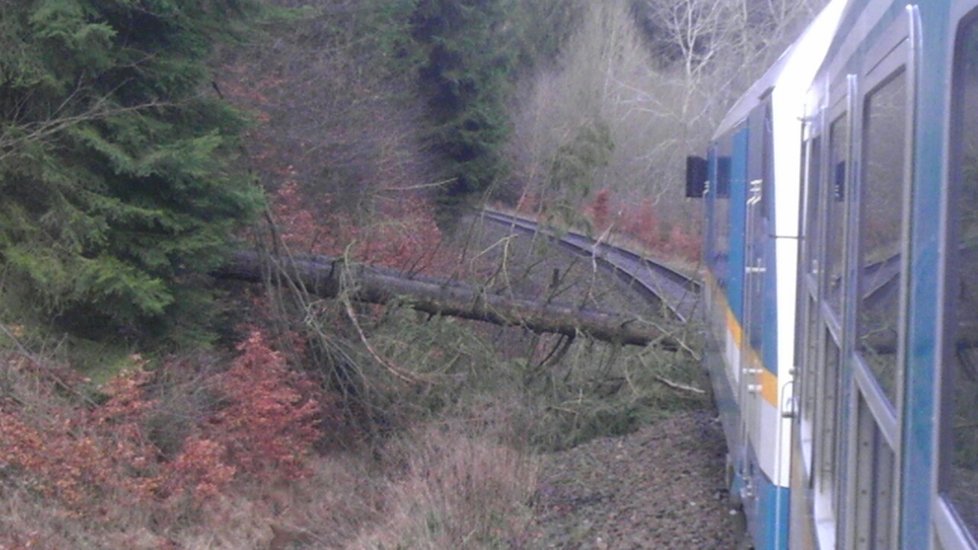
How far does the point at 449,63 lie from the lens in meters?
28.9

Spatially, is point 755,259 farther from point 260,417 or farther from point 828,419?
point 260,417

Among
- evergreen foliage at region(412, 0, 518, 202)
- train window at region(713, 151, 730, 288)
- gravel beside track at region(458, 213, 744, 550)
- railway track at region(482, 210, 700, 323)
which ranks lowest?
gravel beside track at region(458, 213, 744, 550)

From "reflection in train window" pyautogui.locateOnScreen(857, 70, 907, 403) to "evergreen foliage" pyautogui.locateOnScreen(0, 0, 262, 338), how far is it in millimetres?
9189

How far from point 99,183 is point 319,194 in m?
9.71

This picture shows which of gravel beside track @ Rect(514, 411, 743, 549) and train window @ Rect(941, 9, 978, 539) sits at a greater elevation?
train window @ Rect(941, 9, 978, 539)

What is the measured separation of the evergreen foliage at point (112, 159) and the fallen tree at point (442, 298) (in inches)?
65.0

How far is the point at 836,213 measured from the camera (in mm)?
4082

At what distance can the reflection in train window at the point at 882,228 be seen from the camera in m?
A: 2.58

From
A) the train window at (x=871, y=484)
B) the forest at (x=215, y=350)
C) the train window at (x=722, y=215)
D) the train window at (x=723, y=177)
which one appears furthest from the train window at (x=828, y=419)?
the forest at (x=215, y=350)

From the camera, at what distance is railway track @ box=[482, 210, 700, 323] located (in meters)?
16.2

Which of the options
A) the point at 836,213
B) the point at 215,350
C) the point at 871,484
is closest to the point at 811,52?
the point at 836,213

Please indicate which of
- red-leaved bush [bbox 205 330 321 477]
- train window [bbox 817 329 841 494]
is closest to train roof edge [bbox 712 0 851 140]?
train window [bbox 817 329 841 494]

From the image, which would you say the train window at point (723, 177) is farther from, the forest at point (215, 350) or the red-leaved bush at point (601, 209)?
the red-leaved bush at point (601, 209)

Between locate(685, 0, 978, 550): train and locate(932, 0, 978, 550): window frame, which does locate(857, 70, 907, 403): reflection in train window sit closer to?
locate(685, 0, 978, 550): train
